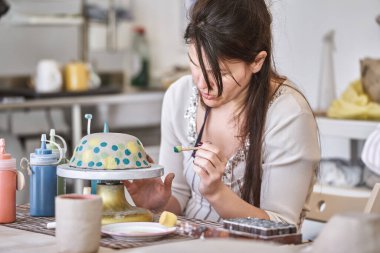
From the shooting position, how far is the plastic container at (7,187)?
1.86 metres

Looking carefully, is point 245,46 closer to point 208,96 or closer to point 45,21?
point 208,96

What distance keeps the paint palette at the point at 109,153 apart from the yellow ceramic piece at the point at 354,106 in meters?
1.76

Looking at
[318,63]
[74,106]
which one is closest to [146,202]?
[318,63]

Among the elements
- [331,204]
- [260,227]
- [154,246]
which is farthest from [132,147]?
[331,204]

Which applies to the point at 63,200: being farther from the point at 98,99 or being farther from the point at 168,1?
the point at 168,1

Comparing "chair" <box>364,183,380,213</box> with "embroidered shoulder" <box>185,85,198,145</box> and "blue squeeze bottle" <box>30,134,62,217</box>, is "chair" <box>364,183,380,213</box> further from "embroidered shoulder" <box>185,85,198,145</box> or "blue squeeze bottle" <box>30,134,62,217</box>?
"blue squeeze bottle" <box>30,134,62,217</box>

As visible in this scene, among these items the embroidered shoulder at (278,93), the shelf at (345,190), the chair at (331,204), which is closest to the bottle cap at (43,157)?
the embroidered shoulder at (278,93)

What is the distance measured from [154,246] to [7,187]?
81cm

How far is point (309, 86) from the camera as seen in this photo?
12.9 ft

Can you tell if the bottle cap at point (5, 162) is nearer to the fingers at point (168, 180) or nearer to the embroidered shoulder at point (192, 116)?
the fingers at point (168, 180)

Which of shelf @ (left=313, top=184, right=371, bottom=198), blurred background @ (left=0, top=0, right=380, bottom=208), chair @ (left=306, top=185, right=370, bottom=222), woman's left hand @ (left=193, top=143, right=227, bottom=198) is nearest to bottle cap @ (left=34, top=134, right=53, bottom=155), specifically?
woman's left hand @ (left=193, top=143, right=227, bottom=198)

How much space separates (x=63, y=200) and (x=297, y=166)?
781mm

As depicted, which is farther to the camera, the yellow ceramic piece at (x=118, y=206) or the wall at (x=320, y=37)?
the wall at (x=320, y=37)

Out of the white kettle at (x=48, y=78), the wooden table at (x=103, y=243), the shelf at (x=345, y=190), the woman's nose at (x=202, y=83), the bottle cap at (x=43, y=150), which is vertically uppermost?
the woman's nose at (x=202, y=83)
